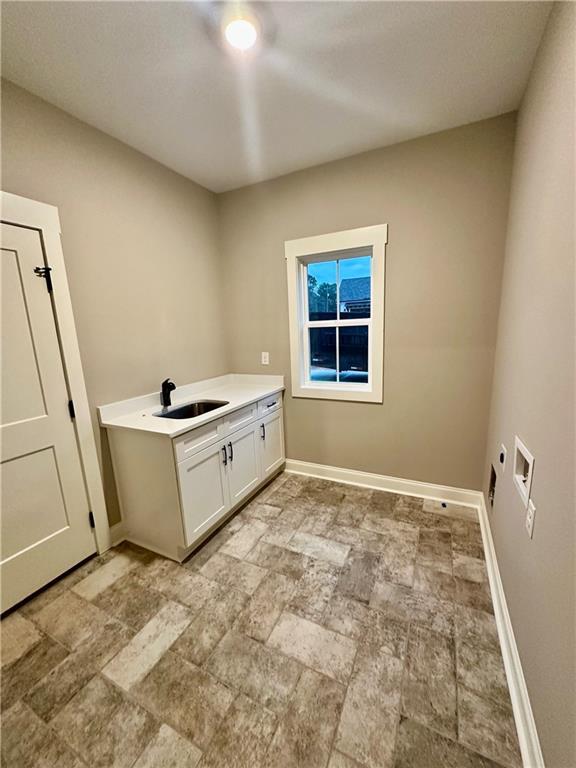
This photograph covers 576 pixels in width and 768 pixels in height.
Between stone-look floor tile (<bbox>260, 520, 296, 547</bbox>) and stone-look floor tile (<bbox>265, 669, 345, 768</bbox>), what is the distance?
824 millimetres

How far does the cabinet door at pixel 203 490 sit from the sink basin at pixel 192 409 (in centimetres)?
45

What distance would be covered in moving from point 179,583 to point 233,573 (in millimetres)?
320

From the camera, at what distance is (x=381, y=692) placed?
3.92ft

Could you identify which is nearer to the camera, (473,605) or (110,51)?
(110,51)

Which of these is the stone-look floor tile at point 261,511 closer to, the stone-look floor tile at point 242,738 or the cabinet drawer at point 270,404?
the cabinet drawer at point 270,404

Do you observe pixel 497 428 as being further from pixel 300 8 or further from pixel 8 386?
pixel 8 386

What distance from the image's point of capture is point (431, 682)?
1.23m

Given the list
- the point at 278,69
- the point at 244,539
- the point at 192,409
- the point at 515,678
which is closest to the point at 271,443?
the point at 192,409

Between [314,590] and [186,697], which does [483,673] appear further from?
[186,697]

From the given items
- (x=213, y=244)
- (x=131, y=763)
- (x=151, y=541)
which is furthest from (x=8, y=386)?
(x=213, y=244)

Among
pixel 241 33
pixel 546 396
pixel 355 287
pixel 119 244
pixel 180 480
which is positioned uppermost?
pixel 241 33

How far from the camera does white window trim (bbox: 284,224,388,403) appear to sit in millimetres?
2391

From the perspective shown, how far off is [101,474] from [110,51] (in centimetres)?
236

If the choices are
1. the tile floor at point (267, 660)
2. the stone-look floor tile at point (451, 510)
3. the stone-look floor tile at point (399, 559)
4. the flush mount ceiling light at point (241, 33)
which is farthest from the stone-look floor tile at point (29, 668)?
the flush mount ceiling light at point (241, 33)
